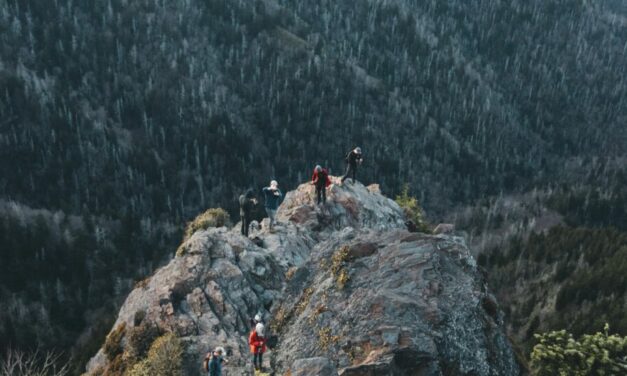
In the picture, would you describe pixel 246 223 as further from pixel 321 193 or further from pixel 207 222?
pixel 207 222

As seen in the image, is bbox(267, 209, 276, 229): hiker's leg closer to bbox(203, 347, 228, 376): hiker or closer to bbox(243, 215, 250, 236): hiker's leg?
bbox(243, 215, 250, 236): hiker's leg

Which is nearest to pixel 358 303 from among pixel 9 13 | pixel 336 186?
pixel 336 186

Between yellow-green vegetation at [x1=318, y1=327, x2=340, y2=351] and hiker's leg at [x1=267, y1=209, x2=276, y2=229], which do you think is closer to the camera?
yellow-green vegetation at [x1=318, y1=327, x2=340, y2=351]

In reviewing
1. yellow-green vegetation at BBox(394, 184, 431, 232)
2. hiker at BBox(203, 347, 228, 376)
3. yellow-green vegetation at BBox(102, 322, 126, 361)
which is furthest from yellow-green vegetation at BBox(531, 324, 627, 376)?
yellow-green vegetation at BBox(394, 184, 431, 232)

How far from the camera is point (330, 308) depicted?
19.8 meters

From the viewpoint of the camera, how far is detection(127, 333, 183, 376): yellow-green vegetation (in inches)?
824

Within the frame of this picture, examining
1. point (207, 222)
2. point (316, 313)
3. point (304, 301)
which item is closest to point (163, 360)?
point (304, 301)

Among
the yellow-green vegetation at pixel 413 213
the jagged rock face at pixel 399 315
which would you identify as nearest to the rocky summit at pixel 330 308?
the jagged rock face at pixel 399 315

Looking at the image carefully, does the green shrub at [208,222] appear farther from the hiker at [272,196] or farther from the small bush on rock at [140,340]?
the small bush on rock at [140,340]

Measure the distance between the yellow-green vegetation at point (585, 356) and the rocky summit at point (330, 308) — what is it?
76.6 inches

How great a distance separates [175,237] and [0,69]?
9116 cm

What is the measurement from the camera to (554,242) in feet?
392

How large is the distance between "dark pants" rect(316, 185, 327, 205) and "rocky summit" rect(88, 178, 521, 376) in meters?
4.75

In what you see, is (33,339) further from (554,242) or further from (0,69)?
(554,242)
